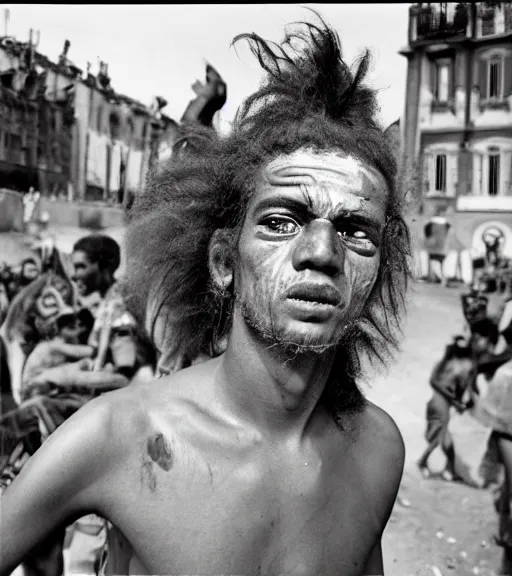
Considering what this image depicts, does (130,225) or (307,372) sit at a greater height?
(130,225)

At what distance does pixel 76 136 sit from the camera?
2854 mm

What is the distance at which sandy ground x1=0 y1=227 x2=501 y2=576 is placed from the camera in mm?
2797

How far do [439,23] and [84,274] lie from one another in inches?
76.8

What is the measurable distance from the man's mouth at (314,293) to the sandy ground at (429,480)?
162 cm

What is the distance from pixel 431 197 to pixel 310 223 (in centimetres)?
184

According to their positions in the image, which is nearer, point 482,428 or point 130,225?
point 130,225

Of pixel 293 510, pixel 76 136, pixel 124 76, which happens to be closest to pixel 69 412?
pixel 76 136

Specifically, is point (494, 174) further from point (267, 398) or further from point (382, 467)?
point (267, 398)

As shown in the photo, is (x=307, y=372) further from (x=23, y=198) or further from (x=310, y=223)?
(x=23, y=198)

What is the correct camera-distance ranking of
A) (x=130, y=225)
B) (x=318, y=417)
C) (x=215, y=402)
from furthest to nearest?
1. (x=130, y=225)
2. (x=318, y=417)
3. (x=215, y=402)

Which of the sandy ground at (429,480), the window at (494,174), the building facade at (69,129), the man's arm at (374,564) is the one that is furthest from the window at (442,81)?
the man's arm at (374,564)

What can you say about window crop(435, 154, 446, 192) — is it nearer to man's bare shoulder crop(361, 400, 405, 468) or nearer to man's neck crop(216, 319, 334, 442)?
man's bare shoulder crop(361, 400, 405, 468)

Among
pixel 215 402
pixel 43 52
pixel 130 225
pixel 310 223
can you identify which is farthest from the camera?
pixel 43 52

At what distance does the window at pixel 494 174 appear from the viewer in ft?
9.85
